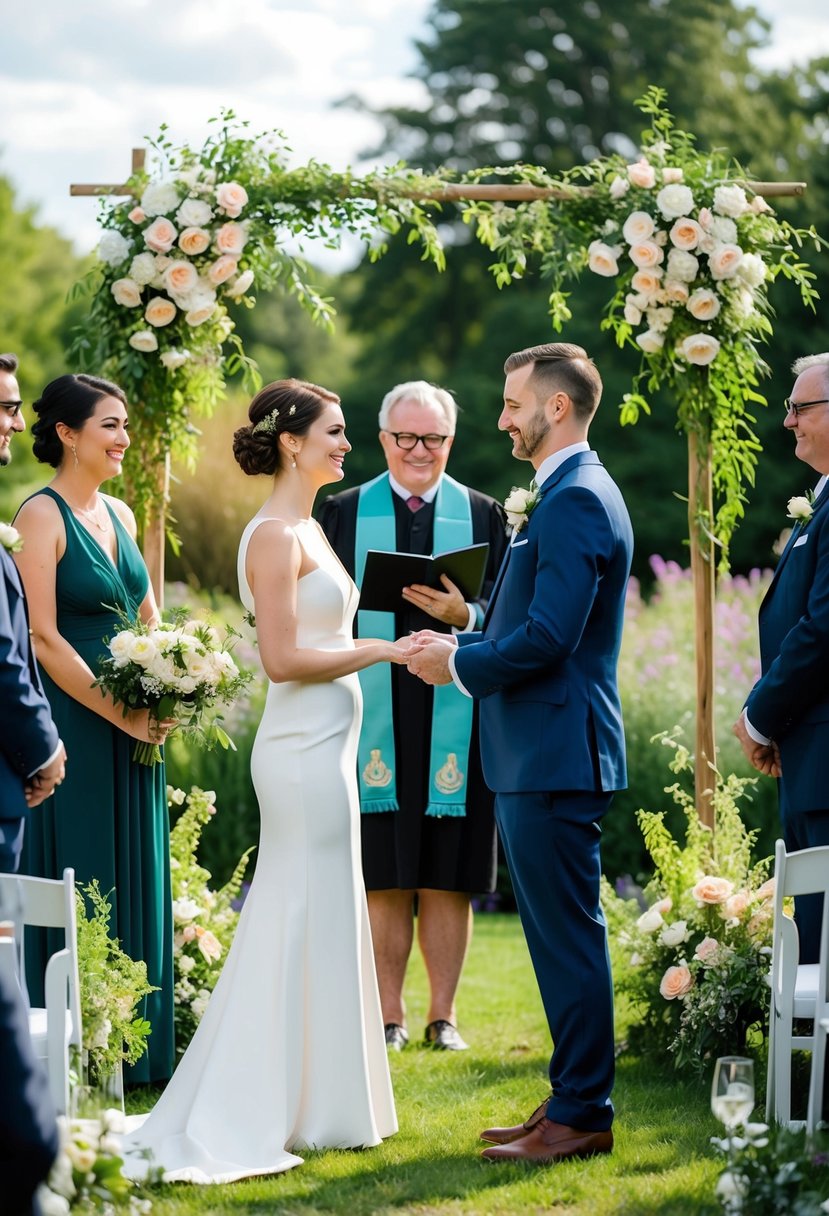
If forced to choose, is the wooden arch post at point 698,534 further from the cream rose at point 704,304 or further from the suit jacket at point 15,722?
the suit jacket at point 15,722

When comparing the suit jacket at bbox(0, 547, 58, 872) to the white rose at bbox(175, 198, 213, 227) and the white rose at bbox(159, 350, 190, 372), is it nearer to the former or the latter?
the white rose at bbox(159, 350, 190, 372)

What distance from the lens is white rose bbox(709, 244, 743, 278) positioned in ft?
18.6

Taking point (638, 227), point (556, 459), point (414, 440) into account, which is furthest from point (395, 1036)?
point (638, 227)

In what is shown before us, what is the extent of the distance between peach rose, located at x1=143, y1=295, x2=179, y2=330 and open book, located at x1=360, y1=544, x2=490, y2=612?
137cm

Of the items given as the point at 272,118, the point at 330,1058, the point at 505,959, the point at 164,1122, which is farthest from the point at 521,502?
the point at 505,959

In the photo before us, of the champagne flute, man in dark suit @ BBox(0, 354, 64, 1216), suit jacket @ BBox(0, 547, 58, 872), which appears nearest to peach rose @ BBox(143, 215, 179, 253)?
man in dark suit @ BBox(0, 354, 64, 1216)

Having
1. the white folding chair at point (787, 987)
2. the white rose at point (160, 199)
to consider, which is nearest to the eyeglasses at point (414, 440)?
the white rose at point (160, 199)

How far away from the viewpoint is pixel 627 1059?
5.80 meters

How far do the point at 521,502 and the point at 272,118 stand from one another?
8.29ft

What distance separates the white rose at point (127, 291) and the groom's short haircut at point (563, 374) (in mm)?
2044

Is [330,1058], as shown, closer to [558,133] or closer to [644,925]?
[644,925]

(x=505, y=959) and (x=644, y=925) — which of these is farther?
(x=505, y=959)

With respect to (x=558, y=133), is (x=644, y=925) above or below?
below

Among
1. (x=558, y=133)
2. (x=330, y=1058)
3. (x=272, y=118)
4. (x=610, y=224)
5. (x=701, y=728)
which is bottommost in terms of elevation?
(x=330, y=1058)
